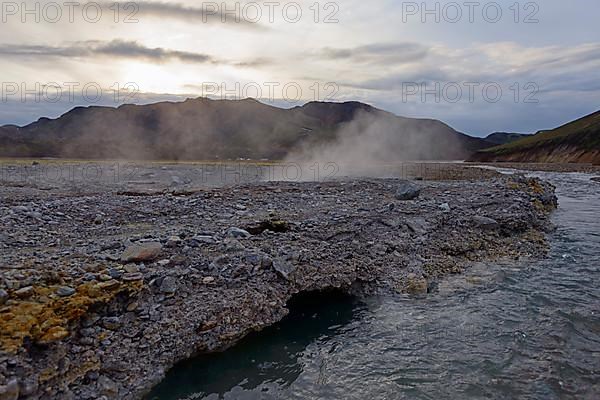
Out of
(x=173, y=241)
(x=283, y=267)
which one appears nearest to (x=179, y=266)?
(x=173, y=241)

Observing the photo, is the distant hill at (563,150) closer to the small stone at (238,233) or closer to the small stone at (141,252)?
the small stone at (238,233)

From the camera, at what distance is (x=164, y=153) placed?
107938 millimetres

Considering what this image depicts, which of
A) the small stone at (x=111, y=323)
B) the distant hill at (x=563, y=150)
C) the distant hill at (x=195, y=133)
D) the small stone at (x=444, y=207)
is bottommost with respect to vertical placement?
the small stone at (x=111, y=323)

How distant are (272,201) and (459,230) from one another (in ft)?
22.4

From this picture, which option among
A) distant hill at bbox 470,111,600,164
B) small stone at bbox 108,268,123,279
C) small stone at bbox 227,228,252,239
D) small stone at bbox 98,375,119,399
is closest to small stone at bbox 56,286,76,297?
small stone at bbox 108,268,123,279

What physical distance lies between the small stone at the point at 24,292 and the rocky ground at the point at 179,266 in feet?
0.09

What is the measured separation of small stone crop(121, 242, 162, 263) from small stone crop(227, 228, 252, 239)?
212 cm

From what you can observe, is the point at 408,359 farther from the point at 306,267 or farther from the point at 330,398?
the point at 306,267

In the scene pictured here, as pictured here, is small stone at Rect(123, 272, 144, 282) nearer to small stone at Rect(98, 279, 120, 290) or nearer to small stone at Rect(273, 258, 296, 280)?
small stone at Rect(98, 279, 120, 290)

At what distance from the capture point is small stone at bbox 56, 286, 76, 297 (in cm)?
690

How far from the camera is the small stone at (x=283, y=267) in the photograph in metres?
9.61

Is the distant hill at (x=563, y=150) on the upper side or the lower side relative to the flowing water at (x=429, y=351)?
upper

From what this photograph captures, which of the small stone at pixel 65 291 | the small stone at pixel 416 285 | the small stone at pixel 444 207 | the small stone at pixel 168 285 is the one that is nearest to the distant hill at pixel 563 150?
the small stone at pixel 444 207

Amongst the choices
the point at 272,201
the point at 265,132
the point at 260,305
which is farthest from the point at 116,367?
the point at 265,132
